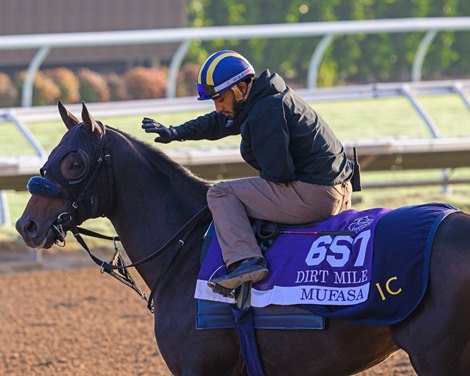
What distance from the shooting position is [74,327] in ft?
25.5

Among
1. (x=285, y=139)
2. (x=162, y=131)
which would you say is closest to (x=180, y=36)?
(x=162, y=131)

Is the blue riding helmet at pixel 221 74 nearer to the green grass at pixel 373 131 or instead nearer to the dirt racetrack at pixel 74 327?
the dirt racetrack at pixel 74 327

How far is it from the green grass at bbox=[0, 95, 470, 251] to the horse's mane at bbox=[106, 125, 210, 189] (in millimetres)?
5689

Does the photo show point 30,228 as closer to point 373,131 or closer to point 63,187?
point 63,187

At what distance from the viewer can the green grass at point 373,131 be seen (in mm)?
11875

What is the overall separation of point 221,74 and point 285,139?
397 millimetres

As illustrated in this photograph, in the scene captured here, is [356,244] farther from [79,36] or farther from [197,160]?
[79,36]

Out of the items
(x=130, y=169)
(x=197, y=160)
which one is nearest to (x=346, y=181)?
(x=130, y=169)

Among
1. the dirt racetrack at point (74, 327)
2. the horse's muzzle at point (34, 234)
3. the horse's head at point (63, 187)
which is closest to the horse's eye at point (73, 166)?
the horse's head at point (63, 187)

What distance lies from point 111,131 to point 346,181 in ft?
3.61

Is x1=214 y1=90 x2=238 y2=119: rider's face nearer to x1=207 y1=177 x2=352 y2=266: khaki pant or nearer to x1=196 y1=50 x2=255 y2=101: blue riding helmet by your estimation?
x1=196 y1=50 x2=255 y2=101: blue riding helmet

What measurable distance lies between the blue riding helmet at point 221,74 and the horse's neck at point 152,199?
53cm

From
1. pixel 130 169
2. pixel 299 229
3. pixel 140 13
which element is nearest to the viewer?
pixel 299 229

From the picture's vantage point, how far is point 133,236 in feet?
16.3
